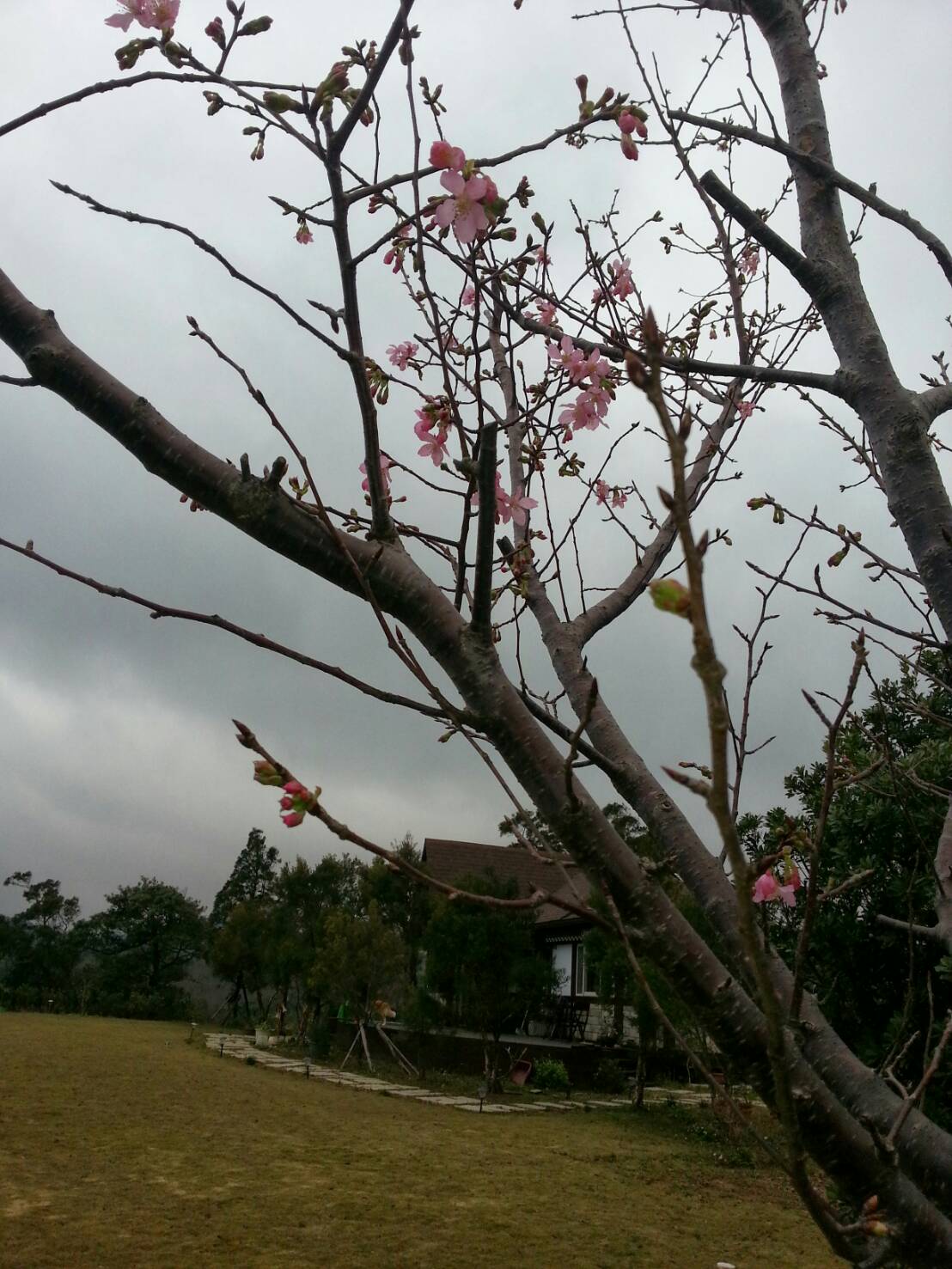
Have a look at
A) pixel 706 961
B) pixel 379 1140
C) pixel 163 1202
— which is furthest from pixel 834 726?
pixel 379 1140

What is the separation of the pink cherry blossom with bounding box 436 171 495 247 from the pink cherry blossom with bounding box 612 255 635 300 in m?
1.59

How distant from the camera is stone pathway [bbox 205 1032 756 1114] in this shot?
1051cm

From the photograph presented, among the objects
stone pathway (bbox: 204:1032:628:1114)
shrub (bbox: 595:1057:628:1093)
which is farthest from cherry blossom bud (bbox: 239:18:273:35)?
shrub (bbox: 595:1057:628:1093)

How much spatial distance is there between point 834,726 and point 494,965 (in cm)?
1137

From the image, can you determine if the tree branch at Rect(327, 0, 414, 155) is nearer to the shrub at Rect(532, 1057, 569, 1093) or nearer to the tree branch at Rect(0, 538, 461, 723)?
the tree branch at Rect(0, 538, 461, 723)

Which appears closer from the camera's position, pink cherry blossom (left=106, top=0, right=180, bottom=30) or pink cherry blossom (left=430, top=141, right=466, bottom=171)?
pink cherry blossom (left=430, top=141, right=466, bottom=171)

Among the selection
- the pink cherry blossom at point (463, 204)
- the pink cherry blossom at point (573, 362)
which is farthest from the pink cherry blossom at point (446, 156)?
the pink cherry blossom at point (573, 362)

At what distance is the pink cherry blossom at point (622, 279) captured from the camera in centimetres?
283

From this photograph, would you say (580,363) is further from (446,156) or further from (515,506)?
(446,156)

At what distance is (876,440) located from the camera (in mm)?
1537

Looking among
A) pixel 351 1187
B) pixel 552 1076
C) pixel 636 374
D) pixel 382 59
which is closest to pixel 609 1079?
pixel 552 1076

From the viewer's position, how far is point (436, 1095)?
37.2ft

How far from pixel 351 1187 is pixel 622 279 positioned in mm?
6133

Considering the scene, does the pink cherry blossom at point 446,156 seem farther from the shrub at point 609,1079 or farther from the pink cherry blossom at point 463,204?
the shrub at point 609,1079
